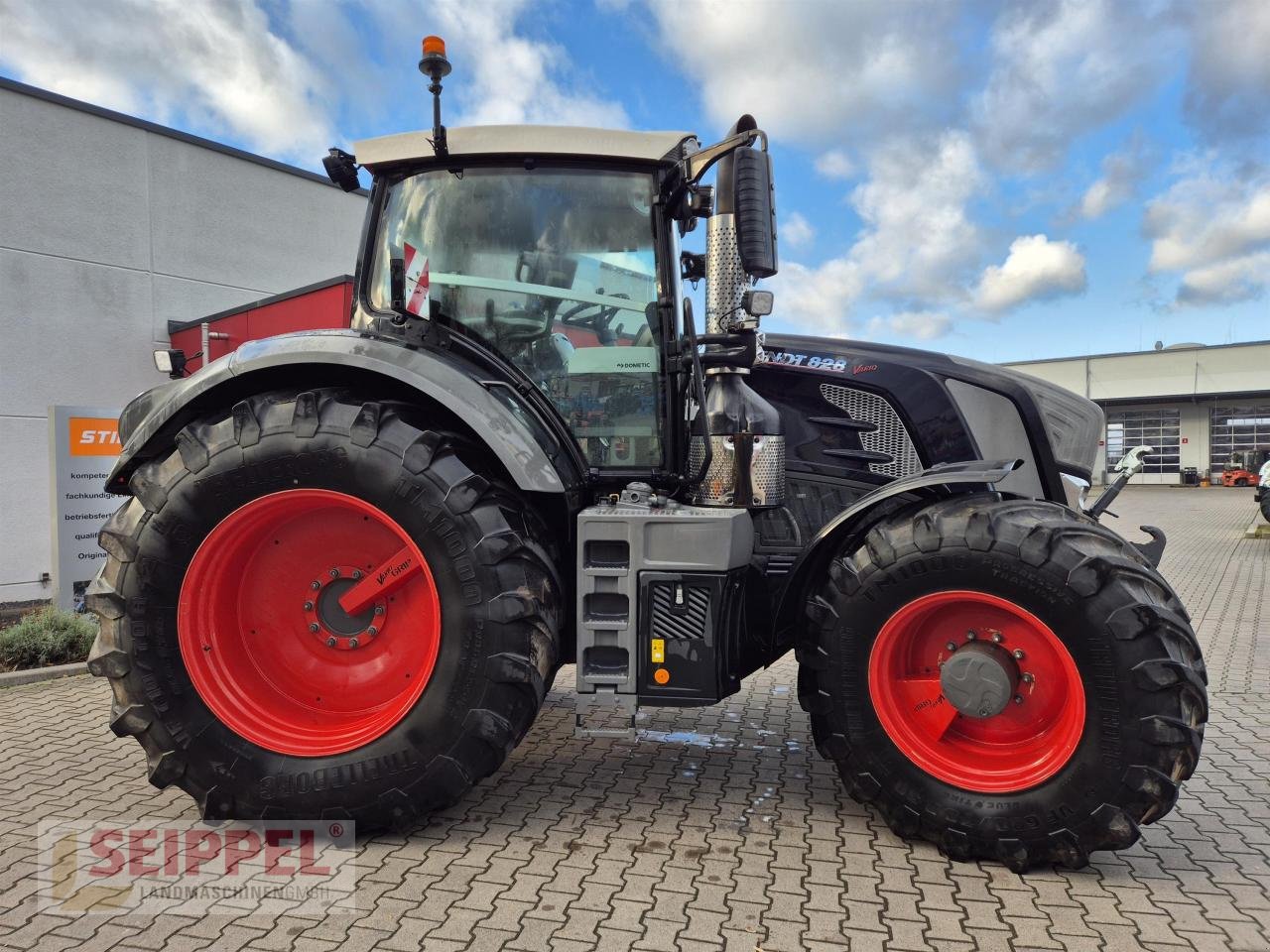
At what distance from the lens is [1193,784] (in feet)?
12.2

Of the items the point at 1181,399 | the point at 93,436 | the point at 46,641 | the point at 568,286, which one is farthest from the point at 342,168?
the point at 1181,399

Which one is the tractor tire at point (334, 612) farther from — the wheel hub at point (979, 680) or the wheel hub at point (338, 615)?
the wheel hub at point (979, 680)

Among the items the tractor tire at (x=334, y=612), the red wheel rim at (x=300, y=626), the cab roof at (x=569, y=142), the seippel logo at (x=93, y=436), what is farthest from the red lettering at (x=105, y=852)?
the seippel logo at (x=93, y=436)

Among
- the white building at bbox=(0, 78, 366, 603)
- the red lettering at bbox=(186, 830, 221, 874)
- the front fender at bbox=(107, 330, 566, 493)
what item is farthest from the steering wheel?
the white building at bbox=(0, 78, 366, 603)

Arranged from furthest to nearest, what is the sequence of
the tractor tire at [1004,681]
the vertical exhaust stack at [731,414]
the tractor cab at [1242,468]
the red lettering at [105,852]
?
the tractor cab at [1242,468] < the vertical exhaust stack at [731,414] < the red lettering at [105,852] < the tractor tire at [1004,681]

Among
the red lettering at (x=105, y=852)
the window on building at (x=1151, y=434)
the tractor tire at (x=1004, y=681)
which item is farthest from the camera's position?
the window on building at (x=1151, y=434)

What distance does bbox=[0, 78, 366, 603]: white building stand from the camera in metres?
9.16

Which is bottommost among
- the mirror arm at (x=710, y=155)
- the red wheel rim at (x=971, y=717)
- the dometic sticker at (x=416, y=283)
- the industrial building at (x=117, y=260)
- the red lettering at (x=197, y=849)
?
the red lettering at (x=197, y=849)

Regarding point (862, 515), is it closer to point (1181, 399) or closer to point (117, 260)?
point (117, 260)

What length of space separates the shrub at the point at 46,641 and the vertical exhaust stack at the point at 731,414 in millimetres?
4878

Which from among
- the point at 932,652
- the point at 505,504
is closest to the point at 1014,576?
the point at 932,652

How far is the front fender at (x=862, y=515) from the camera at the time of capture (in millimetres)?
3035

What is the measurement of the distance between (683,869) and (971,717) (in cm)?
113

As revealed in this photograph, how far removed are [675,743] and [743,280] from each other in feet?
7.59
